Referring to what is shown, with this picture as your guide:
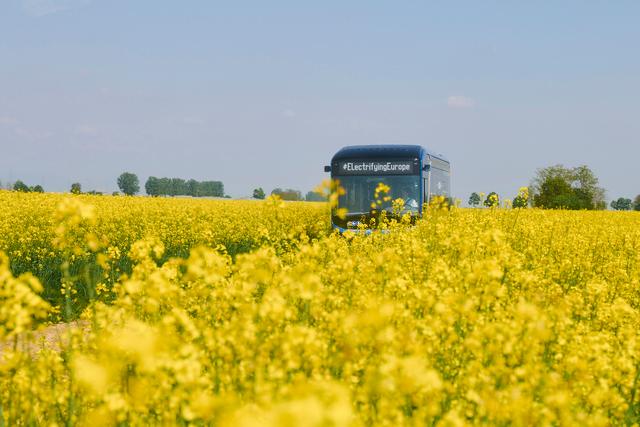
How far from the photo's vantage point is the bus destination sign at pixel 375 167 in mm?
17250

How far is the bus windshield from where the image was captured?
56.2 feet

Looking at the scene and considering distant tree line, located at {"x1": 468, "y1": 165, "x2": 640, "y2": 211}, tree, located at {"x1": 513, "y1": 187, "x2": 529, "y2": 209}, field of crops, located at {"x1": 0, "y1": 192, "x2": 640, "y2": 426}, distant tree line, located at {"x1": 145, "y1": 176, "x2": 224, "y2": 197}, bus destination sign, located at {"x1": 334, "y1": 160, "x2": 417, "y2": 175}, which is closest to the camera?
field of crops, located at {"x1": 0, "y1": 192, "x2": 640, "y2": 426}

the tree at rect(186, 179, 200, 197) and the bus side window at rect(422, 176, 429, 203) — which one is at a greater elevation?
the tree at rect(186, 179, 200, 197)

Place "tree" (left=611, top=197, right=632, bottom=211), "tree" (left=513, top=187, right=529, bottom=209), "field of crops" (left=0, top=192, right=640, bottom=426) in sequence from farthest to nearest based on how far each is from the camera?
1. "tree" (left=611, top=197, right=632, bottom=211)
2. "tree" (left=513, top=187, right=529, bottom=209)
3. "field of crops" (left=0, top=192, right=640, bottom=426)

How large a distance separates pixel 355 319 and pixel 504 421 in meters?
1.07

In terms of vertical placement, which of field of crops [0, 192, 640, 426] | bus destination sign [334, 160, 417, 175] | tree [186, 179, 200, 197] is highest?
tree [186, 179, 200, 197]

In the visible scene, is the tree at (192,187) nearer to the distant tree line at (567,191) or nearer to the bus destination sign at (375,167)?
the distant tree line at (567,191)

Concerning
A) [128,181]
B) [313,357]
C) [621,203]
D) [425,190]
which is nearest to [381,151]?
[425,190]

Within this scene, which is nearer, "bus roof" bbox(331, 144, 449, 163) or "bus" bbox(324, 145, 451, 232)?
"bus" bbox(324, 145, 451, 232)

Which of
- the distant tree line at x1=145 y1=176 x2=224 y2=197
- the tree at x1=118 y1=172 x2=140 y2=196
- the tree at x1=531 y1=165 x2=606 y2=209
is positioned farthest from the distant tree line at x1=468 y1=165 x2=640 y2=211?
the tree at x1=118 y1=172 x2=140 y2=196

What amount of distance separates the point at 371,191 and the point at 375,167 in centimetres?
72

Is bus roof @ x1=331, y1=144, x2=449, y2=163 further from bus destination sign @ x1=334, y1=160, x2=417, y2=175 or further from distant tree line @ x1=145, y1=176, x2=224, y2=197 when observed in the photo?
distant tree line @ x1=145, y1=176, x2=224, y2=197

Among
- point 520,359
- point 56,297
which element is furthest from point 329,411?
point 56,297

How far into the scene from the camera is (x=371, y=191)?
17.5 meters
